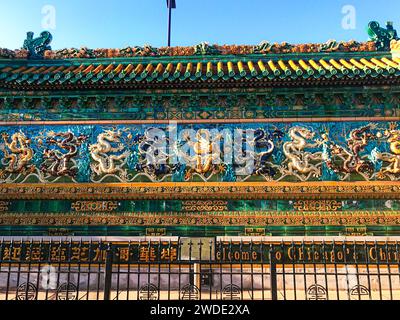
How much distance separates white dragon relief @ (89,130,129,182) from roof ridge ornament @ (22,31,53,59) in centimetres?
473

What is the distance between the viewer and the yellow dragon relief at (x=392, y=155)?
Result: 37.7 ft

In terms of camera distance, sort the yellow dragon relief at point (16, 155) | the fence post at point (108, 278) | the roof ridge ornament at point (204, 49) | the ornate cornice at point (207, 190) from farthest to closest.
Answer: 1. the roof ridge ornament at point (204, 49)
2. the yellow dragon relief at point (16, 155)
3. the ornate cornice at point (207, 190)
4. the fence post at point (108, 278)

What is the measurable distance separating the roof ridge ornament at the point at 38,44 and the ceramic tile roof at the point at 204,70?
484 millimetres

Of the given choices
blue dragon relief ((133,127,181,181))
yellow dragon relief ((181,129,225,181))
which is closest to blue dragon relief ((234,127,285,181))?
yellow dragon relief ((181,129,225,181))

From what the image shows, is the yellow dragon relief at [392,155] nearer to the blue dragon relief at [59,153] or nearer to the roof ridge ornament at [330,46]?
the roof ridge ornament at [330,46]

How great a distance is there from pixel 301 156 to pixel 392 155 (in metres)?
2.55

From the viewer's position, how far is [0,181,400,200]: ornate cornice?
11289 mm

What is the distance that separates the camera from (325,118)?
12086mm

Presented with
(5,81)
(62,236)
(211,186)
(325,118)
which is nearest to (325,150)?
(325,118)

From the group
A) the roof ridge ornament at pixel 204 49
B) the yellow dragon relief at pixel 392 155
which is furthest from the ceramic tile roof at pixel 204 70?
the yellow dragon relief at pixel 392 155

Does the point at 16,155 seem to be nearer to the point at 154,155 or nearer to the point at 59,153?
the point at 59,153

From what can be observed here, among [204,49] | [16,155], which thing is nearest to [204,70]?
[204,49]

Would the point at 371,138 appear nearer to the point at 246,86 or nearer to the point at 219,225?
the point at 246,86

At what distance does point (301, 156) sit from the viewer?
38.6ft
